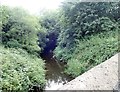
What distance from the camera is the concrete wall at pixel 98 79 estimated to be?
6.64 meters

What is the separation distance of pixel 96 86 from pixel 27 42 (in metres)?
6.88

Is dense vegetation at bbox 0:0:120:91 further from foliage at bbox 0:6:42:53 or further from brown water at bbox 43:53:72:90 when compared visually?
brown water at bbox 43:53:72:90

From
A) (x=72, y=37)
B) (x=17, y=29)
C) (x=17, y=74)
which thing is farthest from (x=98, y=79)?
(x=72, y=37)

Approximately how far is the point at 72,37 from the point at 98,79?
7624mm

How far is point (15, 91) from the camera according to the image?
8242 millimetres

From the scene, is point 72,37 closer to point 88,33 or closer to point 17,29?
point 88,33

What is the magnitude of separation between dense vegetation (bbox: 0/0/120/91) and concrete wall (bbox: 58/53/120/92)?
2.66 meters

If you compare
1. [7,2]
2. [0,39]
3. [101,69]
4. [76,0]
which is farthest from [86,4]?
[101,69]

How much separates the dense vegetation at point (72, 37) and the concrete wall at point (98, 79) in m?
2.66

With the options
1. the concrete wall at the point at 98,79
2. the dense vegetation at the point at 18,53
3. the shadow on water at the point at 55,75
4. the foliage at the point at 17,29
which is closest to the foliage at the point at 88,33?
the shadow on water at the point at 55,75

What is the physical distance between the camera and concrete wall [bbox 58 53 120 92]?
6645 millimetres

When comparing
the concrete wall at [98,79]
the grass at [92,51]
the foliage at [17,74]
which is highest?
the grass at [92,51]

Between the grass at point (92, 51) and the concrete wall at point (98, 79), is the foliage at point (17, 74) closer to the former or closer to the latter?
the grass at point (92, 51)

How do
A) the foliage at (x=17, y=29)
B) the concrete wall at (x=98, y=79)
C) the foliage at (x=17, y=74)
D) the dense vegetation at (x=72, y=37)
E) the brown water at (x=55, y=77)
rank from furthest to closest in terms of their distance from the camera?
the foliage at (x=17, y=29) → the brown water at (x=55, y=77) → the dense vegetation at (x=72, y=37) → the foliage at (x=17, y=74) → the concrete wall at (x=98, y=79)
